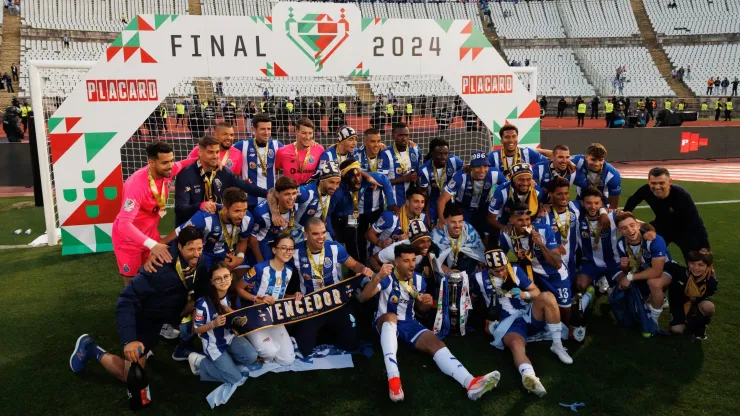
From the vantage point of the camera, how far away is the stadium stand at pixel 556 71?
34281 millimetres

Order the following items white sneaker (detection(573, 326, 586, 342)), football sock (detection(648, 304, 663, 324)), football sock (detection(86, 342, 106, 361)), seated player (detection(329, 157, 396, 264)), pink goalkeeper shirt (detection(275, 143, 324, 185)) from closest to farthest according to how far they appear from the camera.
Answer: football sock (detection(86, 342, 106, 361)) → white sneaker (detection(573, 326, 586, 342)) → football sock (detection(648, 304, 663, 324)) → seated player (detection(329, 157, 396, 264)) → pink goalkeeper shirt (detection(275, 143, 324, 185))

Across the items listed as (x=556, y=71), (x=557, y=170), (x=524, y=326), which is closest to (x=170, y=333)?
(x=524, y=326)

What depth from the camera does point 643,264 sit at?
5.59 meters

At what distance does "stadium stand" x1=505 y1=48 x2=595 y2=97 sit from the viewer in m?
34.3

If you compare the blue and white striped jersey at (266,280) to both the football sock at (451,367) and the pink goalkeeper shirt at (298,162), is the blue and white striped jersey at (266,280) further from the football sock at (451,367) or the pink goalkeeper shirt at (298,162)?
the pink goalkeeper shirt at (298,162)

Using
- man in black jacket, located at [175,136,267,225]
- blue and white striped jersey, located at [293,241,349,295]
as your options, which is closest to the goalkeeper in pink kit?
man in black jacket, located at [175,136,267,225]

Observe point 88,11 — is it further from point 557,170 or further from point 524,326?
point 524,326

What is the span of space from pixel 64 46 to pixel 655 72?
113ft

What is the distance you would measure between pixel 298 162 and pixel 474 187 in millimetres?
2137

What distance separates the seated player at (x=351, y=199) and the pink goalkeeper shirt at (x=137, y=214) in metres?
1.80

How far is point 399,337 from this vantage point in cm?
513

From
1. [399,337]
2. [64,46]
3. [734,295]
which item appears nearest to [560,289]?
[399,337]

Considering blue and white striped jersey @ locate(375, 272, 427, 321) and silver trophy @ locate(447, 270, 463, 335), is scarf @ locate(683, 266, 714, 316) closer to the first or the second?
silver trophy @ locate(447, 270, 463, 335)

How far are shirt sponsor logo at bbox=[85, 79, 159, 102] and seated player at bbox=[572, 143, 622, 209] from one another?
5.55 metres
